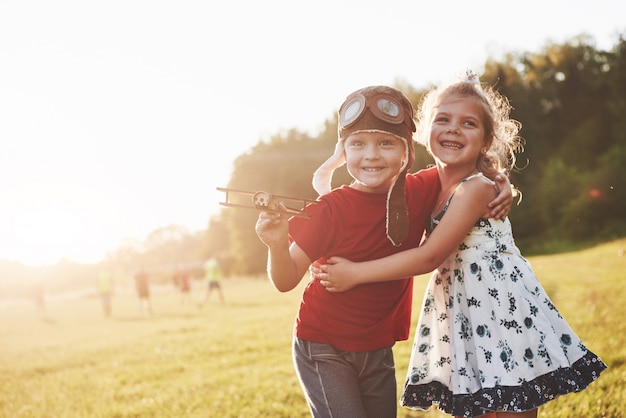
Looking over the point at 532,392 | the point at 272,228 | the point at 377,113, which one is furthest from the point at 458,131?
the point at 532,392

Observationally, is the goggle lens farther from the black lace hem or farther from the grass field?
the grass field

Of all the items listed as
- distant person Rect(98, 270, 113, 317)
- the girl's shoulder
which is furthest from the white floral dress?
distant person Rect(98, 270, 113, 317)

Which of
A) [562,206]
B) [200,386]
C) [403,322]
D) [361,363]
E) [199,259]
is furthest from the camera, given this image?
[199,259]

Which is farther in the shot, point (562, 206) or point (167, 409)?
point (562, 206)

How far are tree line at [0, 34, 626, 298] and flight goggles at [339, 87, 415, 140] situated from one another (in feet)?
111

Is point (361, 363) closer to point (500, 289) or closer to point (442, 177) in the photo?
point (500, 289)

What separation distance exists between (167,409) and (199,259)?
254 ft

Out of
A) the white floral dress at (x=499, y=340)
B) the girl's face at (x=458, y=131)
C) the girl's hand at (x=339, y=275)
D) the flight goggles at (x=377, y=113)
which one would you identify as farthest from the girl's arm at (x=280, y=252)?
the girl's face at (x=458, y=131)

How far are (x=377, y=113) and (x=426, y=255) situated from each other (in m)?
0.75

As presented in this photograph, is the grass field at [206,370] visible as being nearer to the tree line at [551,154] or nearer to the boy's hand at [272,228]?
the boy's hand at [272,228]

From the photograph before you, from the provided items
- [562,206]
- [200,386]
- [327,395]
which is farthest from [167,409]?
[562,206]

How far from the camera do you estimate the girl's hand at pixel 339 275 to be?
8.71ft

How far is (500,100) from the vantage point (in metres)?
3.17

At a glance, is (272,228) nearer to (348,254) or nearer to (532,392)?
(348,254)
